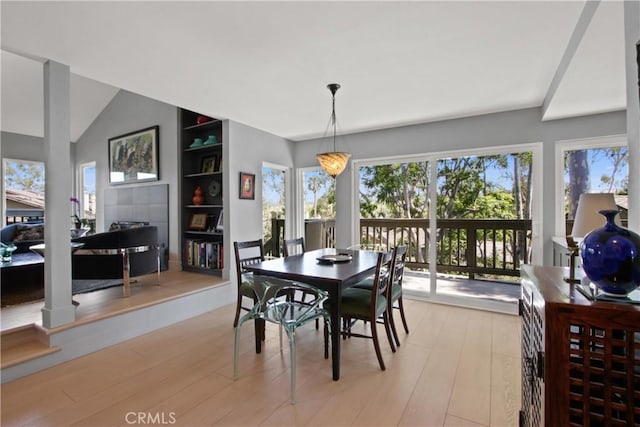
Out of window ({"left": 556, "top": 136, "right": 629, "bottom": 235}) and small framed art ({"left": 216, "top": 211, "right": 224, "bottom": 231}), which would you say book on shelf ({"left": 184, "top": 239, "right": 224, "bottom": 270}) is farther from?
window ({"left": 556, "top": 136, "right": 629, "bottom": 235})

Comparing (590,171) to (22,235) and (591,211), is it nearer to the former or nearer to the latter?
(591,211)

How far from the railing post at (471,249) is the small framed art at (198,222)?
11.9ft

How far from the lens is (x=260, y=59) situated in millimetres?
2320

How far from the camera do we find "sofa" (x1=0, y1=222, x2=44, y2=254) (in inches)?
162

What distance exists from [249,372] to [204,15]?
241cm

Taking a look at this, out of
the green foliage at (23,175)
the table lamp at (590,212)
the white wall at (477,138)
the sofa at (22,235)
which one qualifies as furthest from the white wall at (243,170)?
the green foliage at (23,175)

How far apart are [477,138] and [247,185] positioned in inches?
118

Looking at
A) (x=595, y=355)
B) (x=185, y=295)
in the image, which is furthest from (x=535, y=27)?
(x=185, y=295)

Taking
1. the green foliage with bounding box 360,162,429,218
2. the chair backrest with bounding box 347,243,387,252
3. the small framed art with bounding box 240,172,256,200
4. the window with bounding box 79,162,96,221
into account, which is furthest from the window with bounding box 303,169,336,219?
the window with bounding box 79,162,96,221

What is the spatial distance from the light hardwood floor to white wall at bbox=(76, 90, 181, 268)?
2.21 metres

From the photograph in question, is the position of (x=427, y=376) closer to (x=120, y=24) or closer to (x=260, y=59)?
(x=260, y=59)

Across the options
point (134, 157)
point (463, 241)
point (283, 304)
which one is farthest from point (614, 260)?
point (134, 157)

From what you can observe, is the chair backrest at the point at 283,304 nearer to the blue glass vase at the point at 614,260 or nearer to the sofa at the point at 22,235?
the blue glass vase at the point at 614,260

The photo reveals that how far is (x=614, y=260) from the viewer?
933 millimetres
